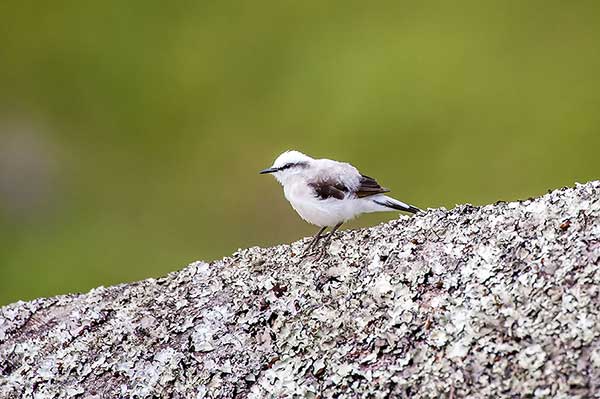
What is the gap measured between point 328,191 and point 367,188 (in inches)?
7.2

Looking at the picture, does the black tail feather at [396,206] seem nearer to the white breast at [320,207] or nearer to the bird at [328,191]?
the bird at [328,191]

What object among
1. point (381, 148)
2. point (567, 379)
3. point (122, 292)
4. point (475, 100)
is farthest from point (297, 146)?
point (567, 379)

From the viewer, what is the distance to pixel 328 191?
3.35 meters

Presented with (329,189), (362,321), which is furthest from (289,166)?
(362,321)

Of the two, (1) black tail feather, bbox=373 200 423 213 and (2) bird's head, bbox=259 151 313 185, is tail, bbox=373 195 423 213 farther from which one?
(2) bird's head, bbox=259 151 313 185

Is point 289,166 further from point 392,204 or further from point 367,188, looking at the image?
point 392,204

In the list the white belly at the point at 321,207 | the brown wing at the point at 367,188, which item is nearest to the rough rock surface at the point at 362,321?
the white belly at the point at 321,207

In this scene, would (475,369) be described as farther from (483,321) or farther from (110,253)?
(110,253)

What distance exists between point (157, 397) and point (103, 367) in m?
0.24

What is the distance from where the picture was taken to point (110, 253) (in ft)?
23.6

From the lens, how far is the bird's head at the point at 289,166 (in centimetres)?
352

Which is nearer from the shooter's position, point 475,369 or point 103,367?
point 475,369

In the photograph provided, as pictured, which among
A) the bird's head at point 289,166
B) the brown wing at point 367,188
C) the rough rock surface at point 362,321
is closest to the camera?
the rough rock surface at point 362,321

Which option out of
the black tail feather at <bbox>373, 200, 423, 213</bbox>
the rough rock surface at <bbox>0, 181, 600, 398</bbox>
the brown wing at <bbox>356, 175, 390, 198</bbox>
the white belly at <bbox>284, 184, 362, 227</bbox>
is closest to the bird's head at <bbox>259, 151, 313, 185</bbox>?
the white belly at <bbox>284, 184, 362, 227</bbox>
